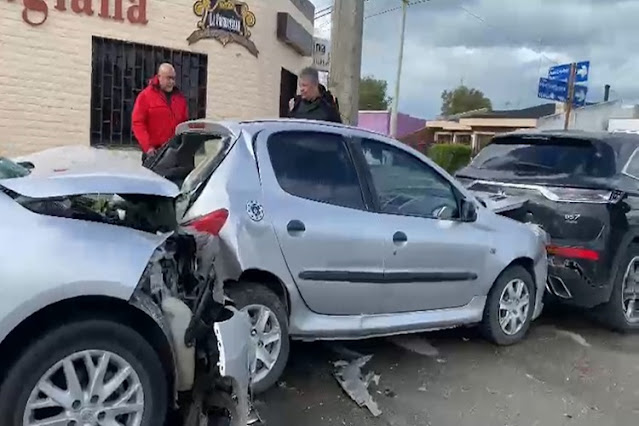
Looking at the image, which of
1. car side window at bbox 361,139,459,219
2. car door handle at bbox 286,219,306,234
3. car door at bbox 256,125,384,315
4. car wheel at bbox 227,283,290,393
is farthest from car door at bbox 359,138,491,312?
car wheel at bbox 227,283,290,393

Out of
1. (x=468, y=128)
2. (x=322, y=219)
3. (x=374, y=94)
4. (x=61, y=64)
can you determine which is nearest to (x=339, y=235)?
(x=322, y=219)

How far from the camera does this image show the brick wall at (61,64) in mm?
8922

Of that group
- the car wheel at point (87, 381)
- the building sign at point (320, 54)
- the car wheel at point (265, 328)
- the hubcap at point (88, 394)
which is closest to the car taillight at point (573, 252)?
the car wheel at point (265, 328)

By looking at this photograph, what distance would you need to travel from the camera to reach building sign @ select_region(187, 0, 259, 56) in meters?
10.5

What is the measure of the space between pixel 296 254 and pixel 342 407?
961 millimetres

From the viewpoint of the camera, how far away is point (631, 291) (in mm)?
6402

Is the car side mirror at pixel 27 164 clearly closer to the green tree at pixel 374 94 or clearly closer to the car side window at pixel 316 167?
the car side window at pixel 316 167

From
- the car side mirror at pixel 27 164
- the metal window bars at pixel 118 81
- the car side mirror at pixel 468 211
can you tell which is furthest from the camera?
the metal window bars at pixel 118 81

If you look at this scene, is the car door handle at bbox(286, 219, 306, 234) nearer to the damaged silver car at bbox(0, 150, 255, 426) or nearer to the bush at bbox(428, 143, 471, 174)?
the damaged silver car at bbox(0, 150, 255, 426)

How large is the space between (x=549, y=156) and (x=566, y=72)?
28.7ft

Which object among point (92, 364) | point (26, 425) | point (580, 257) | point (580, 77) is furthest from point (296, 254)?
point (580, 77)

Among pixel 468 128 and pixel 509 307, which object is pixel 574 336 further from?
pixel 468 128

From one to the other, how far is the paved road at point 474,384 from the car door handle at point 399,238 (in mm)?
920

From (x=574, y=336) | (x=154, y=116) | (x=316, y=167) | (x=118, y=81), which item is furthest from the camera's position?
(x=118, y=81)
